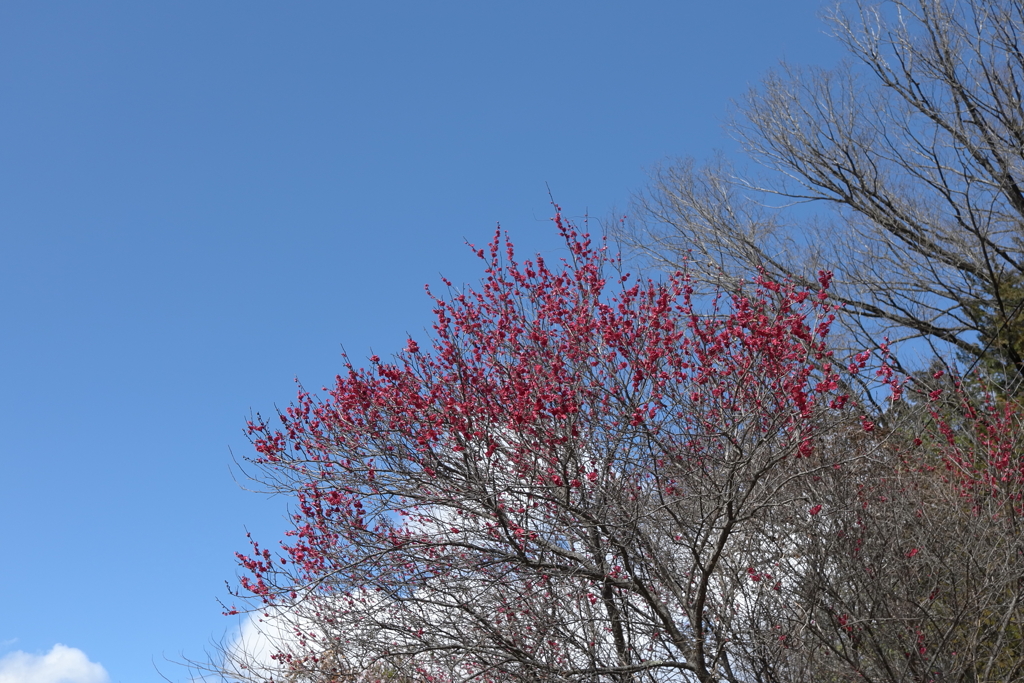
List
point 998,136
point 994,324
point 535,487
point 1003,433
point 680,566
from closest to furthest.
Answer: point 535,487 → point 680,566 → point 1003,433 → point 998,136 → point 994,324

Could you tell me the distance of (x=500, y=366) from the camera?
579cm

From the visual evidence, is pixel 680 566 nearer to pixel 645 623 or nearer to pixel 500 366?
pixel 645 623

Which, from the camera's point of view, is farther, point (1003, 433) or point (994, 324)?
point (994, 324)

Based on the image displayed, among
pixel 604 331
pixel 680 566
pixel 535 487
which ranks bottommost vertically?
pixel 680 566

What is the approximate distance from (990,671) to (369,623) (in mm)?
4895

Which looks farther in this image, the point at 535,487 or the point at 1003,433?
the point at 1003,433

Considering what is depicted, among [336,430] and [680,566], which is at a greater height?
[336,430]

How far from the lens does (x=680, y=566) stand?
22.2 feet

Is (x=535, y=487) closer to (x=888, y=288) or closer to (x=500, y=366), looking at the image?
(x=500, y=366)

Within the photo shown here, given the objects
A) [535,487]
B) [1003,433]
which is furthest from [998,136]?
[535,487]

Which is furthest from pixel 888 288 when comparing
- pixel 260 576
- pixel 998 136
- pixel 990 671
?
pixel 260 576

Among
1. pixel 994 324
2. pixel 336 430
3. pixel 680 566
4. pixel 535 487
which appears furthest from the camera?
pixel 994 324

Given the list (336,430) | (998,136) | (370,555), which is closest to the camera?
A: (370,555)

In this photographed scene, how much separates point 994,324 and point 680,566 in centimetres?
910
